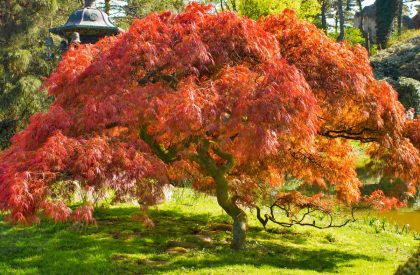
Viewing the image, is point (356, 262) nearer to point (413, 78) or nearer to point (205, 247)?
point (205, 247)

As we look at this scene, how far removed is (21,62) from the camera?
19734mm

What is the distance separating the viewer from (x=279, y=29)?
8.23 meters

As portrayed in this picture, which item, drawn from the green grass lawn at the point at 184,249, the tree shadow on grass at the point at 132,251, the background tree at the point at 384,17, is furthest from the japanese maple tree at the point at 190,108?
the background tree at the point at 384,17

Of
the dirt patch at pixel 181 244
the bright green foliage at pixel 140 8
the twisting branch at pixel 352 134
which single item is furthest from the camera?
the bright green foliage at pixel 140 8

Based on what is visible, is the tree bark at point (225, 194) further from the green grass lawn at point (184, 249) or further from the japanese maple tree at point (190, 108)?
the green grass lawn at point (184, 249)

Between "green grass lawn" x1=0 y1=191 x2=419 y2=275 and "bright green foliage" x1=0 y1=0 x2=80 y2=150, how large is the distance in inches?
390

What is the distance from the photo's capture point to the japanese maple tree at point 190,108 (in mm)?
6125

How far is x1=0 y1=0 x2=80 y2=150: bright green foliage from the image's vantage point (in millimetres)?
19531

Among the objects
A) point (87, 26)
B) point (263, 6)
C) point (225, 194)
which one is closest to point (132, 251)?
point (225, 194)

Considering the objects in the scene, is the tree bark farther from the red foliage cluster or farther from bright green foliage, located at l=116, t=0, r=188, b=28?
bright green foliage, located at l=116, t=0, r=188, b=28

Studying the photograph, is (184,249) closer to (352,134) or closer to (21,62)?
(352,134)

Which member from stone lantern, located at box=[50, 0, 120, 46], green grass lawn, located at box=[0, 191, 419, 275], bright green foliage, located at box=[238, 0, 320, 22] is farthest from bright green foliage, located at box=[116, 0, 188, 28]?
green grass lawn, located at box=[0, 191, 419, 275]

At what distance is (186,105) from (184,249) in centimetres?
351

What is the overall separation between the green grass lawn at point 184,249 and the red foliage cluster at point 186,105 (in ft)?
5.12
